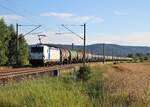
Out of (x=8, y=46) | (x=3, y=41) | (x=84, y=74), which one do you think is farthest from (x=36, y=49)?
(x=8, y=46)

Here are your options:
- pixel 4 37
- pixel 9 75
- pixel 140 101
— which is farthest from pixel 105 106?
pixel 4 37

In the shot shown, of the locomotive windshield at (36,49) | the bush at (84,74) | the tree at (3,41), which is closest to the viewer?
the bush at (84,74)

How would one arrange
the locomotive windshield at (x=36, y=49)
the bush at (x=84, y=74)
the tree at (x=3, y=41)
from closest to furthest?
the bush at (x=84, y=74)
the locomotive windshield at (x=36, y=49)
the tree at (x=3, y=41)

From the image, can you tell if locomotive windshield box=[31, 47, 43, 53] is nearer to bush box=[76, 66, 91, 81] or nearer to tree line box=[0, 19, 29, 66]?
bush box=[76, 66, 91, 81]

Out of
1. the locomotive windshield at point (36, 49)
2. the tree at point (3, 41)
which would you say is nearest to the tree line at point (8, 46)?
the tree at point (3, 41)

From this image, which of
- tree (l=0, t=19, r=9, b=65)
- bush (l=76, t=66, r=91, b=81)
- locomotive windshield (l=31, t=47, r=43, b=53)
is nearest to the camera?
bush (l=76, t=66, r=91, b=81)

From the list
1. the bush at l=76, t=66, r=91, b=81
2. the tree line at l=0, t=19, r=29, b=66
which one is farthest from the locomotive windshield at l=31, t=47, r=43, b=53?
the tree line at l=0, t=19, r=29, b=66

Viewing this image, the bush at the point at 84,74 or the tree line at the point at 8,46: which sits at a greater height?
the tree line at the point at 8,46

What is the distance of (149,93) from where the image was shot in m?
17.0

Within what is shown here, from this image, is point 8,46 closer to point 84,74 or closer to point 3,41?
point 3,41

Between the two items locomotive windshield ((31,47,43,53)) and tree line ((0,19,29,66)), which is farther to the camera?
tree line ((0,19,29,66))

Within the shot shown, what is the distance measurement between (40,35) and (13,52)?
133 feet

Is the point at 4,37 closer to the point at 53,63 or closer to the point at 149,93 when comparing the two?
the point at 53,63

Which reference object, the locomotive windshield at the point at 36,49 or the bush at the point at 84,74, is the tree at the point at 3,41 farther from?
the bush at the point at 84,74
